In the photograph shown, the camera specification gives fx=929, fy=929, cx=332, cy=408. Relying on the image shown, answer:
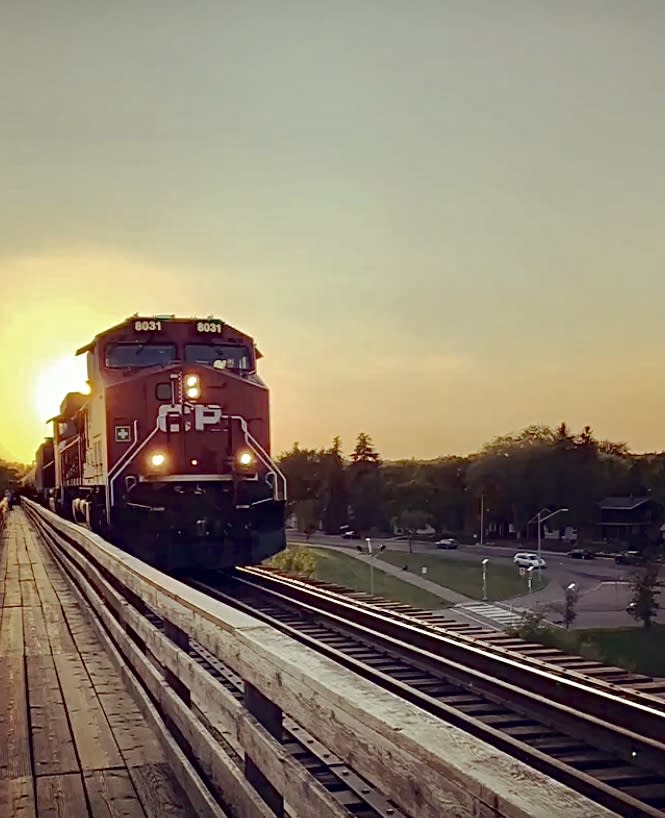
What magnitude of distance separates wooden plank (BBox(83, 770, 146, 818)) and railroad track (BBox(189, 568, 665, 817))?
2.51m

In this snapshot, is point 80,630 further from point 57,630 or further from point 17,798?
point 17,798

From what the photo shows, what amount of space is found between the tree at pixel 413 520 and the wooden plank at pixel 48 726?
251 feet

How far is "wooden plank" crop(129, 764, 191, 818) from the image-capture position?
4160mm

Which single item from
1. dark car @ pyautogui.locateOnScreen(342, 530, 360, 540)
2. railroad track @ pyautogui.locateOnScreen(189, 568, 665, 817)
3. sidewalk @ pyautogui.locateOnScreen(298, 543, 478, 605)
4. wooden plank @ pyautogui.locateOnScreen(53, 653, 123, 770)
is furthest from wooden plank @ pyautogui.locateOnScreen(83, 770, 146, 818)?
dark car @ pyautogui.locateOnScreen(342, 530, 360, 540)

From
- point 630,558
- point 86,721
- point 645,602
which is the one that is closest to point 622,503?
point 630,558

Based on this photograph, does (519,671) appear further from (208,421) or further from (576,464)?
(576,464)

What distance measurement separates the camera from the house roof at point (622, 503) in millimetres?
74812

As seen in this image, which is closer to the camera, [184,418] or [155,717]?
[155,717]

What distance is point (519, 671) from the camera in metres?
7.92

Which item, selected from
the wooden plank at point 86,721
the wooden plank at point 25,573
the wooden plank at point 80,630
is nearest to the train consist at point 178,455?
the wooden plank at point 25,573

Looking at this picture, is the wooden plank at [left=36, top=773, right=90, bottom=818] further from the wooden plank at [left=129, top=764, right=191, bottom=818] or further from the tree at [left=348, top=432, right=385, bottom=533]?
the tree at [left=348, top=432, right=385, bottom=533]

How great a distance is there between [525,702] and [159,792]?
3618mm

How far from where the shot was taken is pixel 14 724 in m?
5.71

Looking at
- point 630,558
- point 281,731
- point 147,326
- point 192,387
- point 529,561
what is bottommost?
point 630,558
